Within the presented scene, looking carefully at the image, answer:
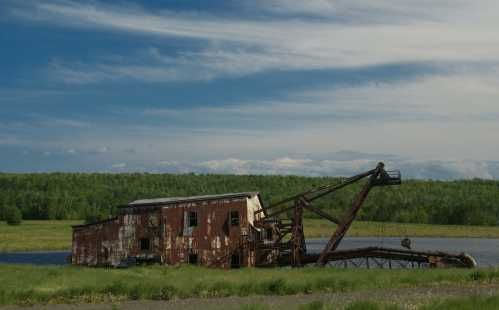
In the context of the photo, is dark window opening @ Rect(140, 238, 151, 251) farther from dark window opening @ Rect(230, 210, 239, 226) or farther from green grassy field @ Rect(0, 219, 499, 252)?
green grassy field @ Rect(0, 219, 499, 252)

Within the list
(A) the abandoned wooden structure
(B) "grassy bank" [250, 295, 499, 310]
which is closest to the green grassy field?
(A) the abandoned wooden structure

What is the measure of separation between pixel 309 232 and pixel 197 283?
70.8m

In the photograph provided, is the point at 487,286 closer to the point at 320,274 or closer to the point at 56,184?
the point at 320,274

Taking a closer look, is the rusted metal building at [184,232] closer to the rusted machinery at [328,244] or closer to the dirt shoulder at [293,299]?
the rusted machinery at [328,244]

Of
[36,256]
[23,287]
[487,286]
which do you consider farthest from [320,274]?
[36,256]

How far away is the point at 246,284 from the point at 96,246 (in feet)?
60.2

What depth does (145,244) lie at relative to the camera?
147 ft

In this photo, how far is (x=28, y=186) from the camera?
516ft

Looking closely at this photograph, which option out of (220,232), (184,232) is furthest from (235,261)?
(184,232)

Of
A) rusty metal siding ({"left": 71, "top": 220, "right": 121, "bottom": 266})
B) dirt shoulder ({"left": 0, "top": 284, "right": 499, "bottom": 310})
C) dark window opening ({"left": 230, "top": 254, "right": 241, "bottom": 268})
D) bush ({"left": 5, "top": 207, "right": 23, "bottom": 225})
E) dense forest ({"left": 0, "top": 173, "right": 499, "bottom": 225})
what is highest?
dense forest ({"left": 0, "top": 173, "right": 499, "bottom": 225})

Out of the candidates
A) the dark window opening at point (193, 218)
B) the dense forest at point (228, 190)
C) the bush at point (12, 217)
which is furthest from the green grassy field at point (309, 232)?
the dark window opening at point (193, 218)

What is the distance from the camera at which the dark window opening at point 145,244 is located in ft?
147

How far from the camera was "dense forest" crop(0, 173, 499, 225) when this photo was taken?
396 ft

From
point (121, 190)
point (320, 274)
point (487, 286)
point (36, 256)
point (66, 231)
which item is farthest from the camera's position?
point (121, 190)
